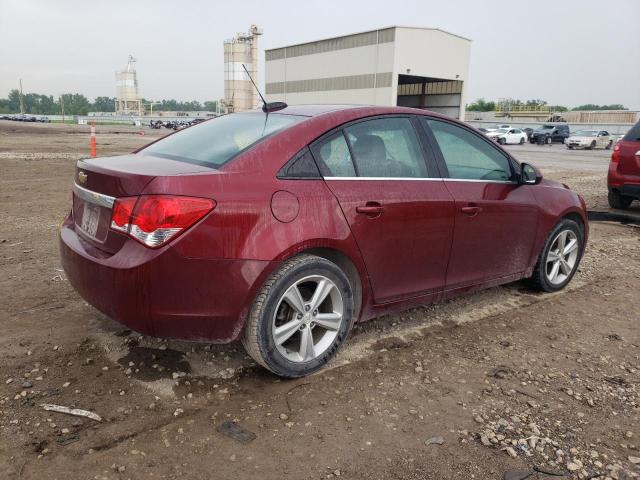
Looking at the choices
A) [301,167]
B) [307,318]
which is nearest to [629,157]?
[301,167]

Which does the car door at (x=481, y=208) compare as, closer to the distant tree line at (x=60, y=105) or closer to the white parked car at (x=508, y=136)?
the white parked car at (x=508, y=136)

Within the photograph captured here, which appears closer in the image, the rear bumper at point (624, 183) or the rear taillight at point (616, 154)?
the rear bumper at point (624, 183)

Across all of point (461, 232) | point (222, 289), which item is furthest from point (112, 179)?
point (461, 232)

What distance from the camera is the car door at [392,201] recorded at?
126 inches

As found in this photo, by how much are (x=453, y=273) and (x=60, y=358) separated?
2638mm

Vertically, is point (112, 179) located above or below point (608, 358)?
above

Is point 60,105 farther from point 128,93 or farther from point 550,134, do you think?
point 550,134

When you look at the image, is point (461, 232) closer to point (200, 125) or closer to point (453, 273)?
point (453, 273)

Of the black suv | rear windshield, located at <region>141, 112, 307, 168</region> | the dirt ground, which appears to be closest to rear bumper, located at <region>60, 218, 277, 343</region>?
the dirt ground

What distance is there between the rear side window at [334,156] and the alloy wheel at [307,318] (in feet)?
2.08

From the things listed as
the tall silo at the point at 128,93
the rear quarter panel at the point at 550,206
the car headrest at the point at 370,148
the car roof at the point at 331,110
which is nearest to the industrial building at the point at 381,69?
the rear quarter panel at the point at 550,206

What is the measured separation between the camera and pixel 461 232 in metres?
3.77

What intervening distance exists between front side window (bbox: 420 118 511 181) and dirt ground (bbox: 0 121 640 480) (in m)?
1.12

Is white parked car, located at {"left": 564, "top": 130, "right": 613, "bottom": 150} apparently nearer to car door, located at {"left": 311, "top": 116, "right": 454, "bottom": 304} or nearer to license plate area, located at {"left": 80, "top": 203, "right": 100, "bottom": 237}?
car door, located at {"left": 311, "top": 116, "right": 454, "bottom": 304}
